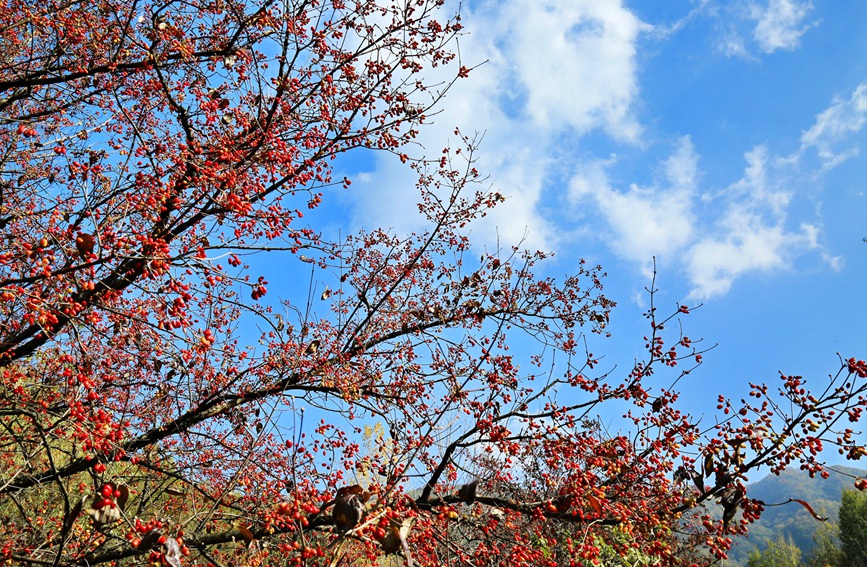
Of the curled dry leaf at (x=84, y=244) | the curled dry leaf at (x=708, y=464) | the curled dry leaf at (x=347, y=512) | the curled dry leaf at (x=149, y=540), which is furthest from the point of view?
the curled dry leaf at (x=708, y=464)

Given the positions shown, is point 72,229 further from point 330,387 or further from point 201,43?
point 330,387

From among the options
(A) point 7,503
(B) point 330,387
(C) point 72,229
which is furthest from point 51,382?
(A) point 7,503

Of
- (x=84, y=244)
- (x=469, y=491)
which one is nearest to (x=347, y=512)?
(x=469, y=491)

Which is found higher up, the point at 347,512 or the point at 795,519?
the point at 795,519

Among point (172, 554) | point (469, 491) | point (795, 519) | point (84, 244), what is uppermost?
Answer: point (795, 519)

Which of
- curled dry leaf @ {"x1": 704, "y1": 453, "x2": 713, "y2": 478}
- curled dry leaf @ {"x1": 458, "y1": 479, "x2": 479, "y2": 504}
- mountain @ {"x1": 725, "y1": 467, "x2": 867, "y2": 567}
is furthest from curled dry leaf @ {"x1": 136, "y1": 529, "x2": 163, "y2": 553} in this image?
mountain @ {"x1": 725, "y1": 467, "x2": 867, "y2": 567}

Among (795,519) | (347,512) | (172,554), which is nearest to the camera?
(347,512)

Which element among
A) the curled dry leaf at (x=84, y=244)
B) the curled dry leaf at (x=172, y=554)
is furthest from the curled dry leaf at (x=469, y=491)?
the curled dry leaf at (x=84, y=244)

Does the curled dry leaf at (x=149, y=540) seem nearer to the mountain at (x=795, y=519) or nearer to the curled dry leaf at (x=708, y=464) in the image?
the curled dry leaf at (x=708, y=464)

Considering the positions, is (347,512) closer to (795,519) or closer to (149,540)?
(149,540)

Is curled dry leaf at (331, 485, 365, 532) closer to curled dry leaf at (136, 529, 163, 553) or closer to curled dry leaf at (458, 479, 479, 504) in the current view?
curled dry leaf at (136, 529, 163, 553)

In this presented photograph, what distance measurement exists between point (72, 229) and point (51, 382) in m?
1.76

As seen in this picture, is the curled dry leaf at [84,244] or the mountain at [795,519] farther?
the mountain at [795,519]

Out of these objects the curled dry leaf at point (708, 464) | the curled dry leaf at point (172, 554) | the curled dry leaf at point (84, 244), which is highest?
the curled dry leaf at point (84, 244)
